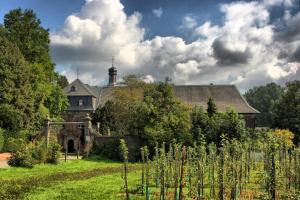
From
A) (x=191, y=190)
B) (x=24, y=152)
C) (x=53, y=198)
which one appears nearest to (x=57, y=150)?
(x=24, y=152)

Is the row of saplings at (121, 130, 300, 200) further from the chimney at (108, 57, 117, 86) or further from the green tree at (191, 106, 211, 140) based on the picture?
the chimney at (108, 57, 117, 86)

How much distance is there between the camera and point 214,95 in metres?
67.6

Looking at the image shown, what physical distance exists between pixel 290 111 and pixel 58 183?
39.7 meters

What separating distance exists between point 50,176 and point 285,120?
121ft

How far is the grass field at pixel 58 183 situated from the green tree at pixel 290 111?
1219 inches

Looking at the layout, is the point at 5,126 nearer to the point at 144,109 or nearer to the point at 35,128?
the point at 35,128

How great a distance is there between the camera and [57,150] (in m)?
32.1

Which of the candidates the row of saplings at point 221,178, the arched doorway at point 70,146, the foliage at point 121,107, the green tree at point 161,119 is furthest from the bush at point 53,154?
the foliage at point 121,107

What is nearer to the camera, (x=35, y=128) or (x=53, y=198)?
(x=53, y=198)

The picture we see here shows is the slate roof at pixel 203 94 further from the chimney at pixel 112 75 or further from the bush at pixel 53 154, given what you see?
the bush at pixel 53 154

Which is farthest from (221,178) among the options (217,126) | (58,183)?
(217,126)

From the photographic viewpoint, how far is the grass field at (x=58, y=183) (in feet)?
58.1

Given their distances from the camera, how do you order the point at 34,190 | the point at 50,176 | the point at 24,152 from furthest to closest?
the point at 24,152 < the point at 50,176 < the point at 34,190

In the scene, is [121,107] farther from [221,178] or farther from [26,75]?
[221,178]
